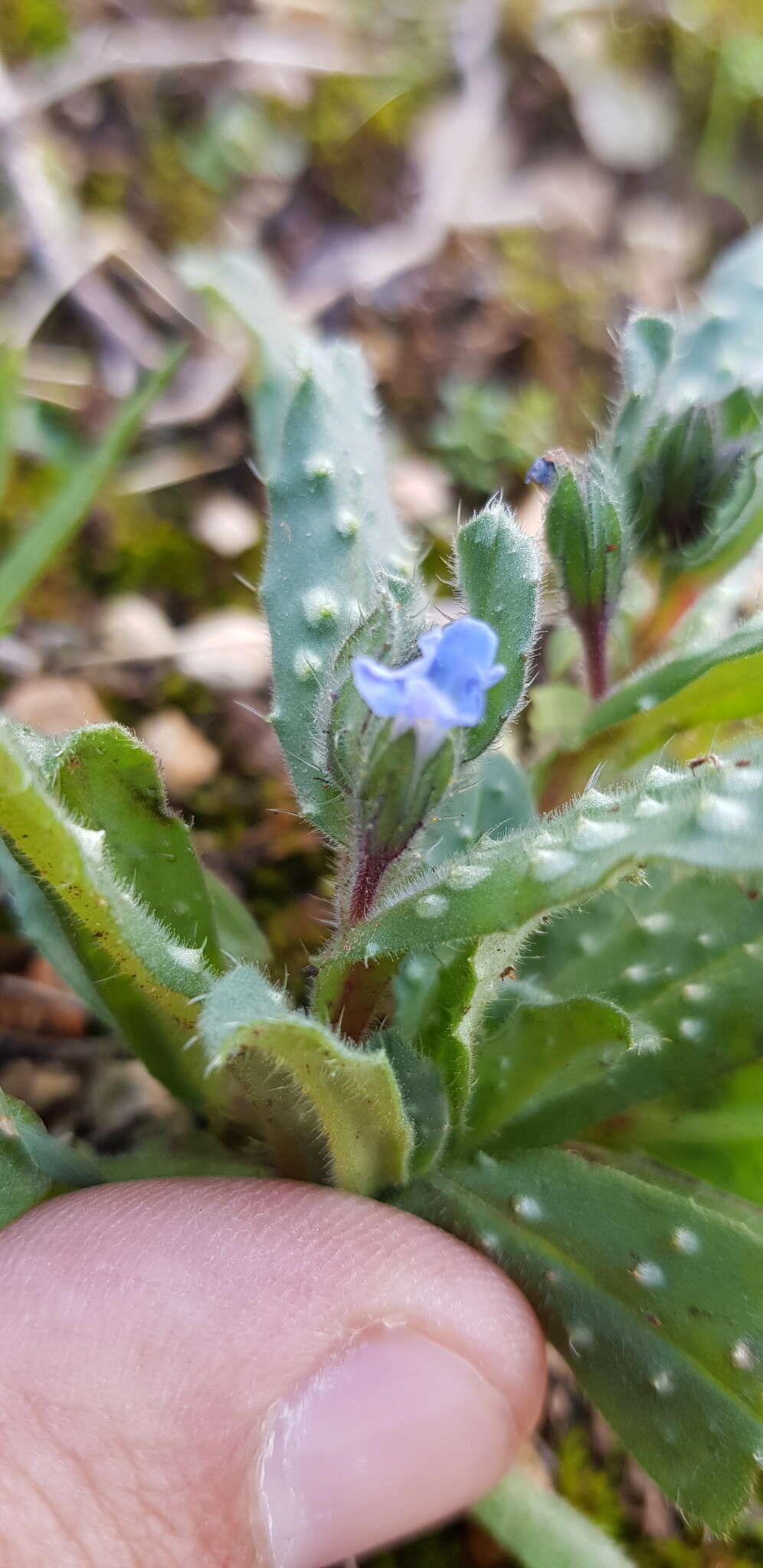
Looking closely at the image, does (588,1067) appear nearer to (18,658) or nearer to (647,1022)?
(647,1022)

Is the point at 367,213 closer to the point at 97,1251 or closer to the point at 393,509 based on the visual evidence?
the point at 393,509

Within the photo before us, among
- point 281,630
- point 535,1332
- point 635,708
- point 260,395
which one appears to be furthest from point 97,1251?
point 260,395

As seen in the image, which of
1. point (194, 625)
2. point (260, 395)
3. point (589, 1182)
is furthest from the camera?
point (194, 625)

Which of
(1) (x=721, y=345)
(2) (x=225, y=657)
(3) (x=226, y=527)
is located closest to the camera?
(1) (x=721, y=345)

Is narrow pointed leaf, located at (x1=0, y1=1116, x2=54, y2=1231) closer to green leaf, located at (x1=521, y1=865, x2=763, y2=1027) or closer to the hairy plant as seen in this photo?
the hairy plant

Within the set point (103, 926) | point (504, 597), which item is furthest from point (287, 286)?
point (103, 926)

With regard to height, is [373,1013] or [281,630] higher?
[281,630]

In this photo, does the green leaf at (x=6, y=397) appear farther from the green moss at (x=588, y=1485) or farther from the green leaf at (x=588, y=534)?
the green moss at (x=588, y=1485)
